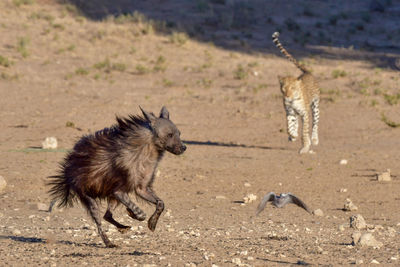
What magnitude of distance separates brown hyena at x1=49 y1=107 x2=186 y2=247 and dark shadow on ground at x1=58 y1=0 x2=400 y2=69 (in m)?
17.7

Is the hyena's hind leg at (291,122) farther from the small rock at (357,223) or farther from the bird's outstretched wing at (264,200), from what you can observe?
the bird's outstretched wing at (264,200)

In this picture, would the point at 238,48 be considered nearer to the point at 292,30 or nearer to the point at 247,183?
the point at 292,30

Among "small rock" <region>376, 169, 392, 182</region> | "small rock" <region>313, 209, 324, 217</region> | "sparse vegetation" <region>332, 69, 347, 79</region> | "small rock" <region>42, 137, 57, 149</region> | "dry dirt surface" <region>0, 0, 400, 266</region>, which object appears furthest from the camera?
"sparse vegetation" <region>332, 69, 347, 79</region>

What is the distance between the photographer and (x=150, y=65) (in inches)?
896

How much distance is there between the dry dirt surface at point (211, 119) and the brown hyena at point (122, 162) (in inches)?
16.4

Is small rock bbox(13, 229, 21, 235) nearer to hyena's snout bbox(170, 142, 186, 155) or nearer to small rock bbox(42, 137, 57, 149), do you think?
hyena's snout bbox(170, 142, 186, 155)

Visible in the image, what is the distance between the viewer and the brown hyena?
6512 millimetres

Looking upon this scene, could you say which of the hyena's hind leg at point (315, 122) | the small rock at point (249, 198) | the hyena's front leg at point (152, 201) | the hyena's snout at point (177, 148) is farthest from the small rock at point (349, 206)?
the hyena's hind leg at point (315, 122)

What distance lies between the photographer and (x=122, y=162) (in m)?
6.47

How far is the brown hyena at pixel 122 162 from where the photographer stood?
6.51 m

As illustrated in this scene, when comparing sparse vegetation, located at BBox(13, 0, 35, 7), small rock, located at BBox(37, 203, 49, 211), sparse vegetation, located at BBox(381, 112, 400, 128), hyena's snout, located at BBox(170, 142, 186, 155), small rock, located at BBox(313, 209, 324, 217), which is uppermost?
sparse vegetation, located at BBox(13, 0, 35, 7)

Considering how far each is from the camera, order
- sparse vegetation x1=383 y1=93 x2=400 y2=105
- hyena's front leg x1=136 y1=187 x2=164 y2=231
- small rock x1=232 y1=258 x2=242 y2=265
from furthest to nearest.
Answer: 1. sparse vegetation x1=383 y1=93 x2=400 y2=105
2. hyena's front leg x1=136 y1=187 x2=164 y2=231
3. small rock x1=232 y1=258 x2=242 y2=265

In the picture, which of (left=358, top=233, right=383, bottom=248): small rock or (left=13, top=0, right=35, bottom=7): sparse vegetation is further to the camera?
(left=13, top=0, right=35, bottom=7): sparse vegetation

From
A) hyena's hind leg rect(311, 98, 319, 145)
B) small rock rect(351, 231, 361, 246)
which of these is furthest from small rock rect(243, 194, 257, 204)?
hyena's hind leg rect(311, 98, 319, 145)
